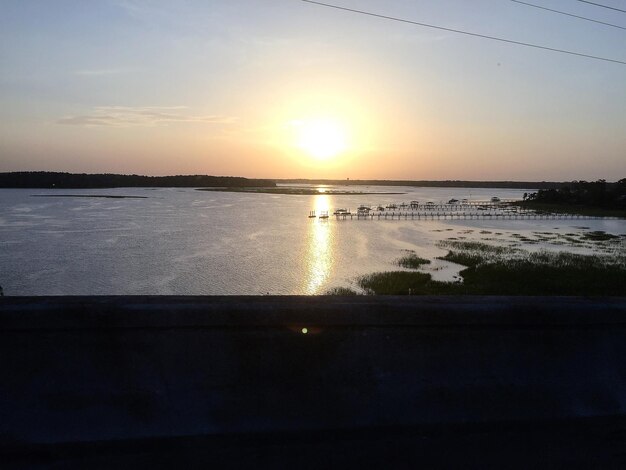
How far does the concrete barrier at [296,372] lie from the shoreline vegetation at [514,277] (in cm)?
2142

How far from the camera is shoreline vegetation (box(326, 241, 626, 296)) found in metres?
27.2

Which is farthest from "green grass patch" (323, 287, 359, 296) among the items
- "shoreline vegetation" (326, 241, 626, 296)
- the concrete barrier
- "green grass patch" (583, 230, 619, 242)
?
"green grass patch" (583, 230, 619, 242)

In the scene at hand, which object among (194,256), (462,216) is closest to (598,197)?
(462,216)

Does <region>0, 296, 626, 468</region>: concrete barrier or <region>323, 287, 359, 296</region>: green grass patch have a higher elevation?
<region>0, 296, 626, 468</region>: concrete barrier

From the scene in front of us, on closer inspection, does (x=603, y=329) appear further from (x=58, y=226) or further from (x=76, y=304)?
(x=58, y=226)

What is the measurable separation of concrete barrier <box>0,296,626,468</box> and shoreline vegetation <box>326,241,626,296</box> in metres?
21.4

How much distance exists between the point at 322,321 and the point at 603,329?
2338 millimetres

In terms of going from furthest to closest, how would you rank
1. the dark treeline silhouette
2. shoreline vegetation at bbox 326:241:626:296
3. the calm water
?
1. the dark treeline silhouette
2. the calm water
3. shoreline vegetation at bbox 326:241:626:296

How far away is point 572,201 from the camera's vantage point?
4764 inches

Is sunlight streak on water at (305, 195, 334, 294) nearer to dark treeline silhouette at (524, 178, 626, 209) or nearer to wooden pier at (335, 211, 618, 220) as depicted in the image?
wooden pier at (335, 211, 618, 220)

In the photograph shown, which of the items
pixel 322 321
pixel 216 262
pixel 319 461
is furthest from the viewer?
pixel 216 262

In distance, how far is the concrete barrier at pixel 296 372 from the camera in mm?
3727

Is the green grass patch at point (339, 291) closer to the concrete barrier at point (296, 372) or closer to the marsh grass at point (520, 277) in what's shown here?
the marsh grass at point (520, 277)

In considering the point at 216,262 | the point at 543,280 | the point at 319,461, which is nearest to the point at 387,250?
the point at 216,262
